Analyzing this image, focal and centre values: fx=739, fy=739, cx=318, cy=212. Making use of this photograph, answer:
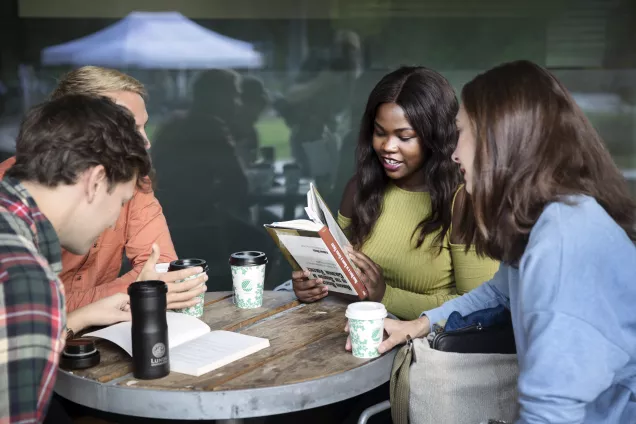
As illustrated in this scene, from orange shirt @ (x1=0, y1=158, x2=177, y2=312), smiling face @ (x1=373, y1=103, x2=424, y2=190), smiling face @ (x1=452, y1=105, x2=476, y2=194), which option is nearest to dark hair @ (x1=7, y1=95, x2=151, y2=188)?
smiling face @ (x1=452, y1=105, x2=476, y2=194)

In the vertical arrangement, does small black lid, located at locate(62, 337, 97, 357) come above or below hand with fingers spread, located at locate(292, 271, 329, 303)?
above

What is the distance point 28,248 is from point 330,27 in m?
3.29

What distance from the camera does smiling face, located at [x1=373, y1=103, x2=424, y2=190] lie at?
2492 mm

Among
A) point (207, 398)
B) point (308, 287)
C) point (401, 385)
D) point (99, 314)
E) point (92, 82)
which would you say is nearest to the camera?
point (207, 398)

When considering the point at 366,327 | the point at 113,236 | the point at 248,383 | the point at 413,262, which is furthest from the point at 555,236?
the point at 113,236

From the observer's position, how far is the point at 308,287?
2.23 metres

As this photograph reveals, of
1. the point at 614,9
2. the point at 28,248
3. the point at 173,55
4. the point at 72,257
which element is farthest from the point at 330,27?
the point at 28,248

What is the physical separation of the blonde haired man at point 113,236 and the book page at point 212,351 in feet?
1.81

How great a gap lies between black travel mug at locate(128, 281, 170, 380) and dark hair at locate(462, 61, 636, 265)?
2.27 feet

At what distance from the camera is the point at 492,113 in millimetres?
1503

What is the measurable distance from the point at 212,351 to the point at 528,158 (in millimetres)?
842

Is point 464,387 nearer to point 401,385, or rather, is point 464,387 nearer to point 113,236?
point 401,385

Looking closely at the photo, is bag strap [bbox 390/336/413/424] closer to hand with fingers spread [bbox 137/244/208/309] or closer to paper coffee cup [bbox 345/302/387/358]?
paper coffee cup [bbox 345/302/387/358]

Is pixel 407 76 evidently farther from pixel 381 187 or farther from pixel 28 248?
pixel 28 248
